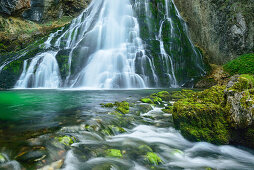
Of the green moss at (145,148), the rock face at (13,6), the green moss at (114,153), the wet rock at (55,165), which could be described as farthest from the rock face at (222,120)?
the rock face at (13,6)

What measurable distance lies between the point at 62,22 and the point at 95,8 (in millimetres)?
5456

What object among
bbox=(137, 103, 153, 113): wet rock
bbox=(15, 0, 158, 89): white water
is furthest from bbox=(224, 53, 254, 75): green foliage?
bbox=(137, 103, 153, 113): wet rock

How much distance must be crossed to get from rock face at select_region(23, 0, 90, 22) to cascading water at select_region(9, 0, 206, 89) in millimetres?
5319

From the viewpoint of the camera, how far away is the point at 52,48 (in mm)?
16906

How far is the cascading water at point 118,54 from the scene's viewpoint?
590 inches

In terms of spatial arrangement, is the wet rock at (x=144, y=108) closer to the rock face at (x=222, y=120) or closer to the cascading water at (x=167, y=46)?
the rock face at (x=222, y=120)

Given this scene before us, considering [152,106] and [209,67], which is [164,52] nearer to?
[209,67]

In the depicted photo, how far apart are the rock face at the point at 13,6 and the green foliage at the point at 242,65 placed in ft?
84.8

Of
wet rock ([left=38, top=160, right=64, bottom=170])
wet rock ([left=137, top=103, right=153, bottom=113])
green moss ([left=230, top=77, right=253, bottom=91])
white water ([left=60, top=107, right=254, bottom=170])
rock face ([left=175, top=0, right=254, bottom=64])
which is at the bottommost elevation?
white water ([left=60, top=107, right=254, bottom=170])

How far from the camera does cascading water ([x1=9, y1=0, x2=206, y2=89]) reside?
49.1ft

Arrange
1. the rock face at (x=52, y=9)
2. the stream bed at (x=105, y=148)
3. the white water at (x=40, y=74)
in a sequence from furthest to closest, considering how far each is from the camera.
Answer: the rock face at (x=52, y=9) → the white water at (x=40, y=74) → the stream bed at (x=105, y=148)

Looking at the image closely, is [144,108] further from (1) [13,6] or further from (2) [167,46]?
(1) [13,6]

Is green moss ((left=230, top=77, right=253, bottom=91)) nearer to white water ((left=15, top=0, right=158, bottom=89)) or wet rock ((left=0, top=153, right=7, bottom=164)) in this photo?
wet rock ((left=0, top=153, right=7, bottom=164))

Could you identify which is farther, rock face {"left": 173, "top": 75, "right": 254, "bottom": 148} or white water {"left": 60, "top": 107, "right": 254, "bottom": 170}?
rock face {"left": 173, "top": 75, "right": 254, "bottom": 148}
